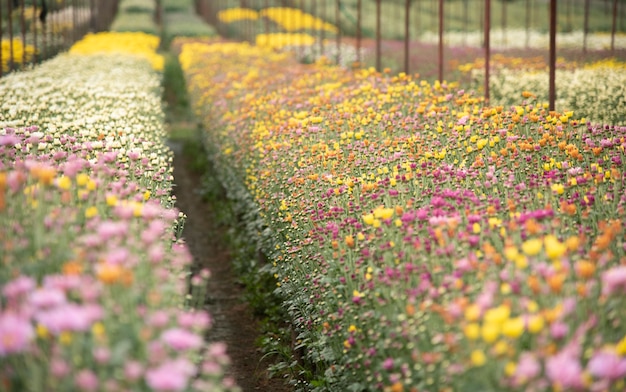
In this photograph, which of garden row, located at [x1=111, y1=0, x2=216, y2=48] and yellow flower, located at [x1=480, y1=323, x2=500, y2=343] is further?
garden row, located at [x1=111, y1=0, x2=216, y2=48]

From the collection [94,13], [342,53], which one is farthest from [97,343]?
[94,13]

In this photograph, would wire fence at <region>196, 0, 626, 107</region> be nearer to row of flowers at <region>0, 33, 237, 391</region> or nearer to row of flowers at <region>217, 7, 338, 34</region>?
row of flowers at <region>217, 7, 338, 34</region>

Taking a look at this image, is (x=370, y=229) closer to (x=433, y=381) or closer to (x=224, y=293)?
(x=433, y=381)

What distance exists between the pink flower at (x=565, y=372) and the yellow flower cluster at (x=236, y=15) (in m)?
28.1

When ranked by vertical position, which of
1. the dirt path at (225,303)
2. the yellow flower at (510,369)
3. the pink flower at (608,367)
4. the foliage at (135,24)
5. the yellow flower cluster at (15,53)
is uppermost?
the foliage at (135,24)

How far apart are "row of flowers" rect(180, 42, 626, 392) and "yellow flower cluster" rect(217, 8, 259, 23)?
23949mm

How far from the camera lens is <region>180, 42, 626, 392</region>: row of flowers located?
260 cm

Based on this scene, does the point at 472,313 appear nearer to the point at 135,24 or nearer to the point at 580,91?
the point at 580,91

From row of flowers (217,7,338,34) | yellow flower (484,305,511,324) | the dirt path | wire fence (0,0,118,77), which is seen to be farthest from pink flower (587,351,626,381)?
row of flowers (217,7,338,34)

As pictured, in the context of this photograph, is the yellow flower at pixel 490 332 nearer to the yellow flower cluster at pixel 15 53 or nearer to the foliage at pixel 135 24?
the yellow flower cluster at pixel 15 53

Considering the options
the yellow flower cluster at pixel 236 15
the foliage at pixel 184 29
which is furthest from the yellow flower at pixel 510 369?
the foliage at pixel 184 29

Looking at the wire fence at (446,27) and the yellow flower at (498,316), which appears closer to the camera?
the yellow flower at (498,316)

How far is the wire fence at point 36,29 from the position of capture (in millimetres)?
14625

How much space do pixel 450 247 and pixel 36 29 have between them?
15.3 meters
